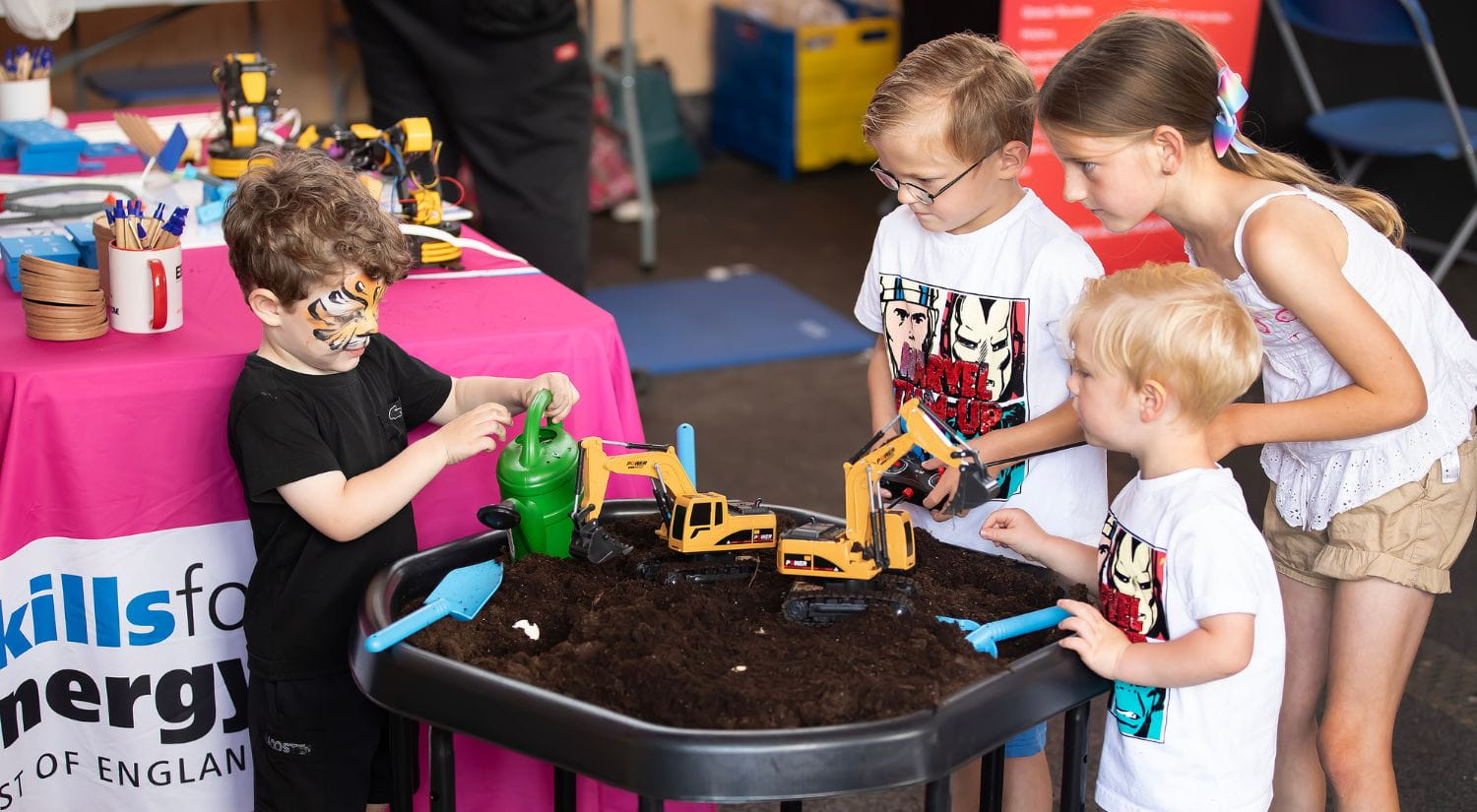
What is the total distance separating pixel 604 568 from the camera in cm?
150

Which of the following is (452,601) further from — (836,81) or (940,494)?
(836,81)

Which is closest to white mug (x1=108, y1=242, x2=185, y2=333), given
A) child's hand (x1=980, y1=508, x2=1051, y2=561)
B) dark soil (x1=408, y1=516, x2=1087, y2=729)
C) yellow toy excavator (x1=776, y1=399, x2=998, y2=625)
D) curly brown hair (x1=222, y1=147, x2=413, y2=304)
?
curly brown hair (x1=222, y1=147, x2=413, y2=304)

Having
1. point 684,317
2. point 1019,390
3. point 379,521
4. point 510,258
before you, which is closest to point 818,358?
point 684,317

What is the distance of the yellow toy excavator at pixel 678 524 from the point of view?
146cm

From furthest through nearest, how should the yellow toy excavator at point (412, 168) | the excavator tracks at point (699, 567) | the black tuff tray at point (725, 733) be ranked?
the yellow toy excavator at point (412, 168) → the excavator tracks at point (699, 567) → the black tuff tray at point (725, 733)

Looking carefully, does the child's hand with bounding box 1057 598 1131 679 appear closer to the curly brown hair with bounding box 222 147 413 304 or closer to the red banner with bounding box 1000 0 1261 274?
the curly brown hair with bounding box 222 147 413 304

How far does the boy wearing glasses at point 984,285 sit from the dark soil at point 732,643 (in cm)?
17

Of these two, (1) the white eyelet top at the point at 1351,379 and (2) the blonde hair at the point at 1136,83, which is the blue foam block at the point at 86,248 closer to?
(2) the blonde hair at the point at 1136,83

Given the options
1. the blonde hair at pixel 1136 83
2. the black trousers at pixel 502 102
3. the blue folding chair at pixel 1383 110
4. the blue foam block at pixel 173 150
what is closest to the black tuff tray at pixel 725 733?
the blonde hair at pixel 1136 83

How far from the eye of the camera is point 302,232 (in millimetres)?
1484

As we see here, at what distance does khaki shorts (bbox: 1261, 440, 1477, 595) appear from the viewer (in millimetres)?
1621

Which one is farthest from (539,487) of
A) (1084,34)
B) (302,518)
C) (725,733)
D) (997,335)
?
(1084,34)

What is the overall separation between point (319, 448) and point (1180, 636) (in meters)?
0.88

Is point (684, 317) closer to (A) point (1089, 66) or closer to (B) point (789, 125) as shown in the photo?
(B) point (789, 125)
